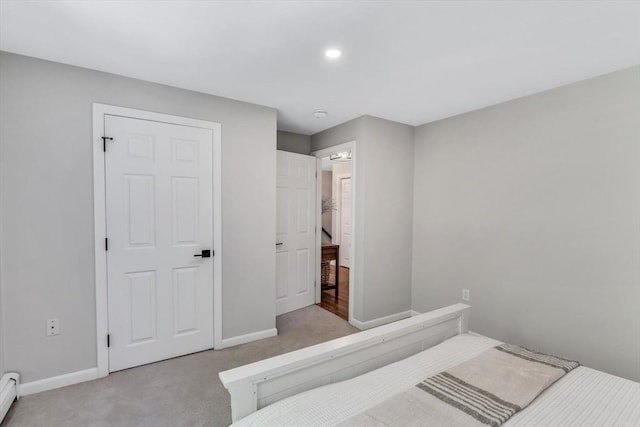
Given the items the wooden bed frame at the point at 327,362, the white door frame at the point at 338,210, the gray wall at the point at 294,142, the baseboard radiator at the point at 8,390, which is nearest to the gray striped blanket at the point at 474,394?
the wooden bed frame at the point at 327,362

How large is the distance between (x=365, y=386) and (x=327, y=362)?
0.19 m

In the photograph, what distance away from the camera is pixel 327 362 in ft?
4.38

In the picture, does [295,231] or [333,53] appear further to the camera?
Result: [295,231]

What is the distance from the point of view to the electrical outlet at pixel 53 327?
2086mm

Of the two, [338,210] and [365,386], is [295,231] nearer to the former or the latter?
[365,386]

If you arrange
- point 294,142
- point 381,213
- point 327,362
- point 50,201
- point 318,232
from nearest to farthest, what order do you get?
1. point 327,362
2. point 50,201
3. point 381,213
4. point 294,142
5. point 318,232

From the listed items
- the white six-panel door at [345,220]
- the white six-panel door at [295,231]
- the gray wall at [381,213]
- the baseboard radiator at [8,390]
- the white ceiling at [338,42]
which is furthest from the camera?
the white six-panel door at [345,220]

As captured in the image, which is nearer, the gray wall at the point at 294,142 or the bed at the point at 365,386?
the bed at the point at 365,386

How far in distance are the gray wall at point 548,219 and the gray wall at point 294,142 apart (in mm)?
1607

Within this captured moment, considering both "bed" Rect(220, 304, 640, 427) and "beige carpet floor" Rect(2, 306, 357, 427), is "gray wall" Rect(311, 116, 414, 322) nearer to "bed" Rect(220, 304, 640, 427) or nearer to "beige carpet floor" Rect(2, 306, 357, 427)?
"beige carpet floor" Rect(2, 306, 357, 427)

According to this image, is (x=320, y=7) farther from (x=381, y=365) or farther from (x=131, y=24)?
(x=381, y=365)

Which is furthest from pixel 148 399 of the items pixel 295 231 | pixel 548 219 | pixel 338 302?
pixel 548 219

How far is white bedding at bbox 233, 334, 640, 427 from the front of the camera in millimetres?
1055

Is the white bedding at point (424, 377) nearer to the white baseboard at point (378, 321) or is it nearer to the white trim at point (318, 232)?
the white baseboard at point (378, 321)
